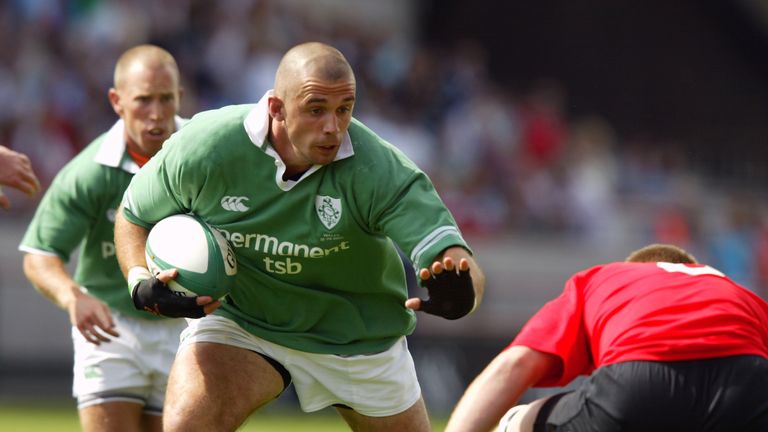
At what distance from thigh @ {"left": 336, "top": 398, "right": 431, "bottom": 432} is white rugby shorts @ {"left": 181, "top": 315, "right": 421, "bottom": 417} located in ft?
0.08

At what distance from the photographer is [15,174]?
21.5ft

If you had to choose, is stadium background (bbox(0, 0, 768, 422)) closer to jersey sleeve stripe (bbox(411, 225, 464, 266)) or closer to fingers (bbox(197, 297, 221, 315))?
fingers (bbox(197, 297, 221, 315))

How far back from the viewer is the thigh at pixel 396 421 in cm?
624

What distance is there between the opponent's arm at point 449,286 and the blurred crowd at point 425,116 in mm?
9295

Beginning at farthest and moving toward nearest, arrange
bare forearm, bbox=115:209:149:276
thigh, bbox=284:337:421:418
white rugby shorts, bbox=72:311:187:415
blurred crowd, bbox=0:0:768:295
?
blurred crowd, bbox=0:0:768:295 → white rugby shorts, bbox=72:311:187:415 → thigh, bbox=284:337:421:418 → bare forearm, bbox=115:209:149:276

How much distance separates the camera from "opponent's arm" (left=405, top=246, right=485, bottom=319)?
542 centimetres

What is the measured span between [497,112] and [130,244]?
40.7 feet

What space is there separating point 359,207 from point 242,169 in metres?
0.54

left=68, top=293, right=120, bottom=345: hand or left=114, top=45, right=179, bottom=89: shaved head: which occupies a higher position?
left=114, top=45, right=179, bottom=89: shaved head

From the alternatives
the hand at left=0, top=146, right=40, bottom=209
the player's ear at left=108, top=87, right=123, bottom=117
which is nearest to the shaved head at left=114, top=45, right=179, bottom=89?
the player's ear at left=108, top=87, right=123, bottom=117

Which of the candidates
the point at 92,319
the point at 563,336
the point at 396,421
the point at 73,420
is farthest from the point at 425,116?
the point at 563,336

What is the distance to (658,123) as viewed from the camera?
22.6m

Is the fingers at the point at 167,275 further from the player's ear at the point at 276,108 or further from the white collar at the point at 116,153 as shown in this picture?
the white collar at the point at 116,153

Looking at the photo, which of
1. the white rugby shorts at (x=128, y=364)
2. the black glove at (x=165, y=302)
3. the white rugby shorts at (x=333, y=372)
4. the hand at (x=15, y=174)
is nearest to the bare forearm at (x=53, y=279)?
the white rugby shorts at (x=128, y=364)
